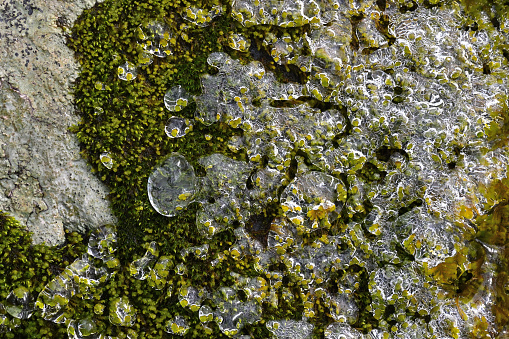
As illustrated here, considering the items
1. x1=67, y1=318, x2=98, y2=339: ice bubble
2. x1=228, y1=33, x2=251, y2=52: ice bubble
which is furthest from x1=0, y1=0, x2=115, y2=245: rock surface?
x1=228, y1=33, x2=251, y2=52: ice bubble

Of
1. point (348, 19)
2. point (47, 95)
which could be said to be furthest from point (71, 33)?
point (348, 19)

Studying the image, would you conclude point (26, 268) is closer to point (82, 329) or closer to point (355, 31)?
point (82, 329)

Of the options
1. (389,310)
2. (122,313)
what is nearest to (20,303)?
(122,313)

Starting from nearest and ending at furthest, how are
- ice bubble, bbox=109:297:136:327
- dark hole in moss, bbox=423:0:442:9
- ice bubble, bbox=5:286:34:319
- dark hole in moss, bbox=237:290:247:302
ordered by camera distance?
ice bubble, bbox=5:286:34:319 < ice bubble, bbox=109:297:136:327 < dark hole in moss, bbox=237:290:247:302 < dark hole in moss, bbox=423:0:442:9

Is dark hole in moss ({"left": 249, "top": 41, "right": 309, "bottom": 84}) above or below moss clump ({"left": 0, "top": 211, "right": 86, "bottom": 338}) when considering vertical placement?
above

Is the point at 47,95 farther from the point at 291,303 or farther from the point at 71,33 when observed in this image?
the point at 291,303

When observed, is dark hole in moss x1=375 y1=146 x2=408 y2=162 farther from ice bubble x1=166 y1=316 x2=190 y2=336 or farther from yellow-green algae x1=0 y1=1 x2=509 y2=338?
ice bubble x1=166 y1=316 x2=190 y2=336
